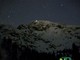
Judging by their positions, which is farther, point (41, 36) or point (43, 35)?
point (43, 35)

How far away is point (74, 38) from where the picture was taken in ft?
64.7

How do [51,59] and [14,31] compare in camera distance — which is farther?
[14,31]

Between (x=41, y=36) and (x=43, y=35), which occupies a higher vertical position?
(x=43, y=35)

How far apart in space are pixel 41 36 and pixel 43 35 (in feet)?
1.18

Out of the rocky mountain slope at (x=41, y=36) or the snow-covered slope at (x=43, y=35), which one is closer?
the rocky mountain slope at (x=41, y=36)

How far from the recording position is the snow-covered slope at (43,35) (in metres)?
18.0

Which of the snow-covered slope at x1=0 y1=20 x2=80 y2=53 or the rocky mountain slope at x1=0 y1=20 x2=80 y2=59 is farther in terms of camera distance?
the snow-covered slope at x1=0 y1=20 x2=80 y2=53

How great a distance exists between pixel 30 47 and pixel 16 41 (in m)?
1.53

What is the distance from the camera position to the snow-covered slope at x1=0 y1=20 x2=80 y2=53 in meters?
18.0

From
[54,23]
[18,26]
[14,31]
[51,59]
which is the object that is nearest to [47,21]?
[54,23]

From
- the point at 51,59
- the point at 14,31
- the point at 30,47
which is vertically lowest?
the point at 51,59

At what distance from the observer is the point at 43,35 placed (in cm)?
2061

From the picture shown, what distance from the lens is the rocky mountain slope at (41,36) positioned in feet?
57.1

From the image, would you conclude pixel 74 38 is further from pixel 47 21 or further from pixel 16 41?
pixel 16 41
